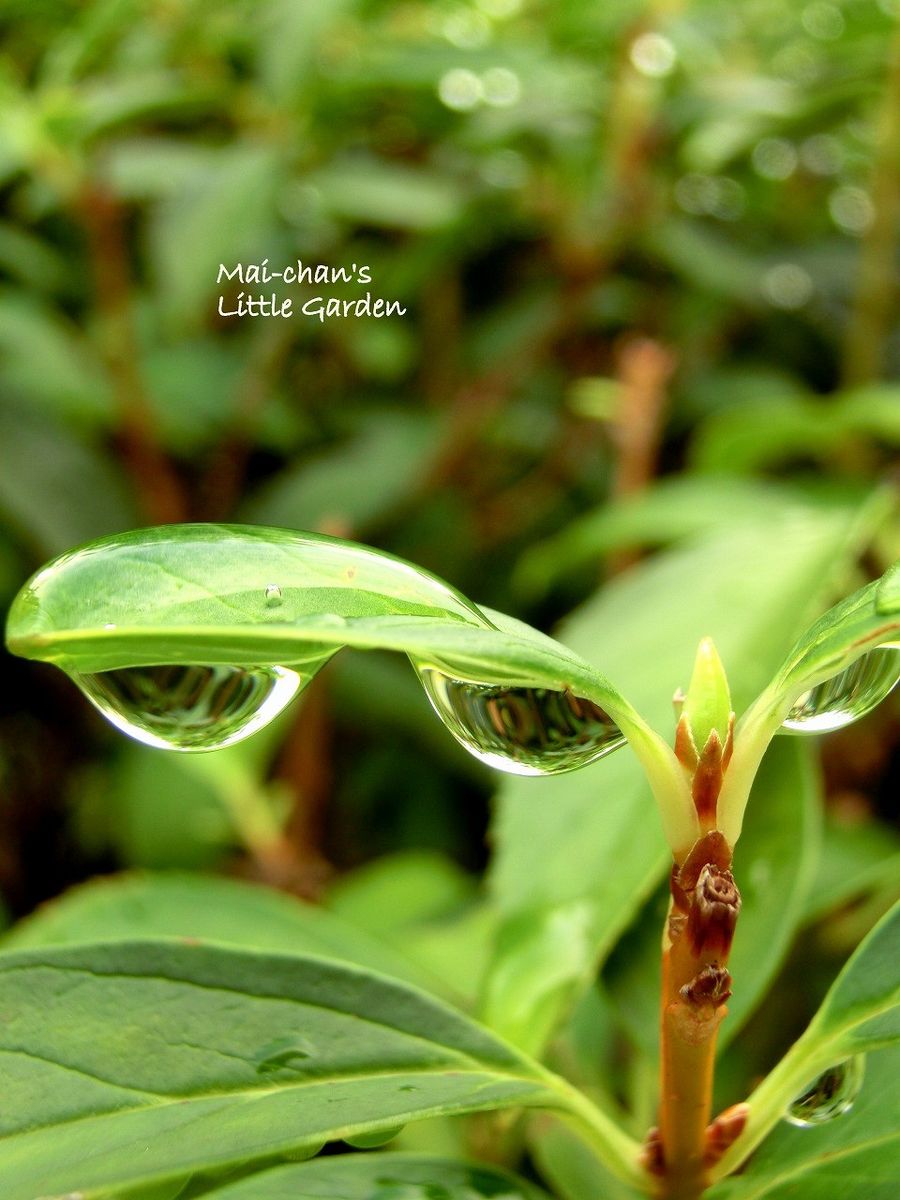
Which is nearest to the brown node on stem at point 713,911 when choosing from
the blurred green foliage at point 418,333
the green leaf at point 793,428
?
the blurred green foliage at point 418,333

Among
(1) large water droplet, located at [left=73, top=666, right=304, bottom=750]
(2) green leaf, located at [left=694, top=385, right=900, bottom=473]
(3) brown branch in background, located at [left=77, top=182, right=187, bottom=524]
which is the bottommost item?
(1) large water droplet, located at [left=73, top=666, right=304, bottom=750]

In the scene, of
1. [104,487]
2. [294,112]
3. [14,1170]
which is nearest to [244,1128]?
[14,1170]

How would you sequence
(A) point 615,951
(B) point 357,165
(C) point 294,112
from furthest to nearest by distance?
1. (B) point 357,165
2. (C) point 294,112
3. (A) point 615,951

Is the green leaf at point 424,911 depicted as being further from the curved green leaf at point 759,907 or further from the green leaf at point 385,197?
the green leaf at point 385,197

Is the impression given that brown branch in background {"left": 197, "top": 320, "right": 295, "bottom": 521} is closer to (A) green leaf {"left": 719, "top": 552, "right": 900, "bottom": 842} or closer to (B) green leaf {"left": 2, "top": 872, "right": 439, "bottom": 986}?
(B) green leaf {"left": 2, "top": 872, "right": 439, "bottom": 986}

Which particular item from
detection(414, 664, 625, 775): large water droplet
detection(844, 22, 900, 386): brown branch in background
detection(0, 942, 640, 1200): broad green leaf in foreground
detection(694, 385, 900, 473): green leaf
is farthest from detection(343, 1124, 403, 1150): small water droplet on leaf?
detection(844, 22, 900, 386): brown branch in background

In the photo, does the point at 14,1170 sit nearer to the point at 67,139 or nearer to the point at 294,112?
the point at 67,139

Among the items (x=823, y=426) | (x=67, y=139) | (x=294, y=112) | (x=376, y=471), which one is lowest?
(x=823, y=426)
